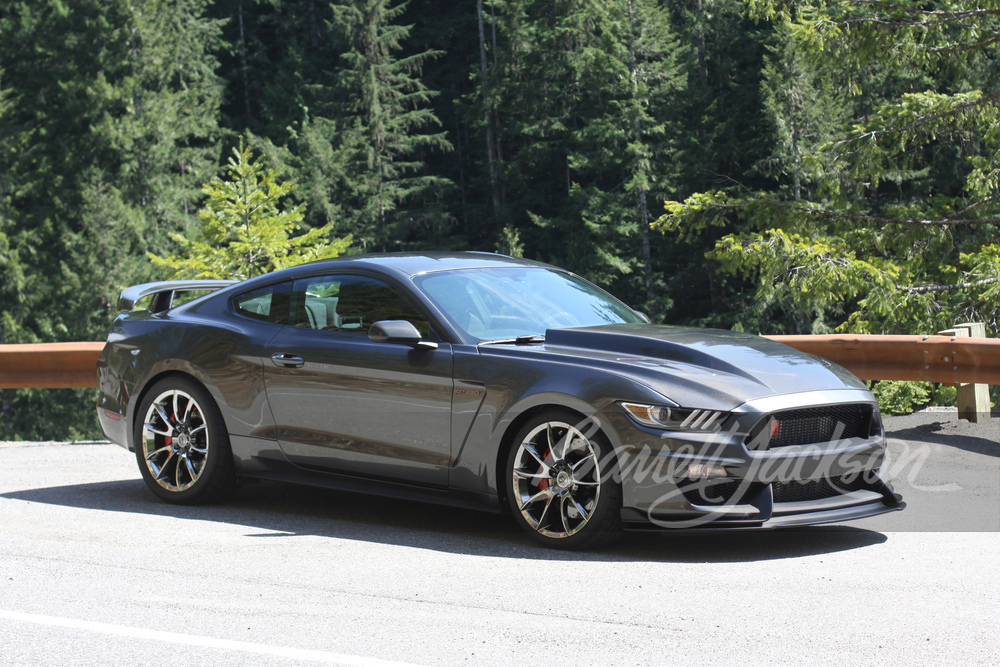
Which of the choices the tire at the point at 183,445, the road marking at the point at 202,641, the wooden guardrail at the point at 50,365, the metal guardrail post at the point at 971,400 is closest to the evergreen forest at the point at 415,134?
the metal guardrail post at the point at 971,400

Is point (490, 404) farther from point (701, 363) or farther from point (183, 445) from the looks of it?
point (183, 445)

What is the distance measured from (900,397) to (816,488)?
6.37 meters

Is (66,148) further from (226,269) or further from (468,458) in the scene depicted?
(468,458)

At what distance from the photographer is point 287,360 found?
6.75 m

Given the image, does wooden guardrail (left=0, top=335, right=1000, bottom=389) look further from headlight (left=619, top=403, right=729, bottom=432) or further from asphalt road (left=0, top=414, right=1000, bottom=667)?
headlight (left=619, top=403, right=729, bottom=432)

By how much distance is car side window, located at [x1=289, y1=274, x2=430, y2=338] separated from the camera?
6.54 meters

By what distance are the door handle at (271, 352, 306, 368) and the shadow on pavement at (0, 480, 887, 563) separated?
36.3 inches

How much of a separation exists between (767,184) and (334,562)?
45950 mm

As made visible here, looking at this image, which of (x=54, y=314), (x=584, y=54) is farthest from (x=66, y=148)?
(x=584, y=54)

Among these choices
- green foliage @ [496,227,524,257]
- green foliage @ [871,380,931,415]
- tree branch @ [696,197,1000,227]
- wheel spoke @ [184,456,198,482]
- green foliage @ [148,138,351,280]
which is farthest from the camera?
green foliage @ [496,227,524,257]

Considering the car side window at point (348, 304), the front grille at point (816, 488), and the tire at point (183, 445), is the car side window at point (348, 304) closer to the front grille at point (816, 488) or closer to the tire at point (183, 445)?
the tire at point (183, 445)

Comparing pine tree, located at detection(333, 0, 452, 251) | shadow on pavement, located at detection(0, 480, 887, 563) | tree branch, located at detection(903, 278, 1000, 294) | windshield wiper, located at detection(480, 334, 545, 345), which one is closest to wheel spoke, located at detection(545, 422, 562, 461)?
shadow on pavement, located at detection(0, 480, 887, 563)

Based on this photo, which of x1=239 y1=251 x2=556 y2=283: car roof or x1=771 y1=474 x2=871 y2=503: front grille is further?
x1=239 y1=251 x2=556 y2=283: car roof

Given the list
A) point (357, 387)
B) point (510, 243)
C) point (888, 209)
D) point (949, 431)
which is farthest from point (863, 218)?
point (510, 243)
